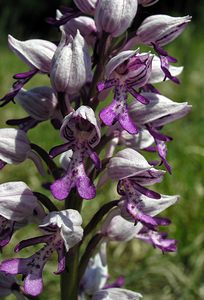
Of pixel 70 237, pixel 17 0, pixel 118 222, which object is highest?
pixel 70 237

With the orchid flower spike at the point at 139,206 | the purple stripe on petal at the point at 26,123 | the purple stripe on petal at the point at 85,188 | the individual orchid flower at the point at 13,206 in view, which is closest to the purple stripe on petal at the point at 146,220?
the orchid flower spike at the point at 139,206

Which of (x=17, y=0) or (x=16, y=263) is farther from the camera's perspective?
(x=17, y=0)

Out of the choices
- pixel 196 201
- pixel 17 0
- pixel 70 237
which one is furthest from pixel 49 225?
pixel 17 0

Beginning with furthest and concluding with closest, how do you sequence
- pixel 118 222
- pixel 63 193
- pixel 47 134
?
pixel 47 134
pixel 118 222
pixel 63 193

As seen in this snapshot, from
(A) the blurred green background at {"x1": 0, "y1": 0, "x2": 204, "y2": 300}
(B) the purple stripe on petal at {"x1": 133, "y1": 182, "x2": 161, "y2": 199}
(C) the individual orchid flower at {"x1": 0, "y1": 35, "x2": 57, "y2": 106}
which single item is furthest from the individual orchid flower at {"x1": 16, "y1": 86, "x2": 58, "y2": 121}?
(A) the blurred green background at {"x1": 0, "y1": 0, "x2": 204, "y2": 300}

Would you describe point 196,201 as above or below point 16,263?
below

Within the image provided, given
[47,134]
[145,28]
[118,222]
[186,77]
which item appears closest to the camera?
[145,28]

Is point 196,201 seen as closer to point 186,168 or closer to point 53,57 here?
point 186,168

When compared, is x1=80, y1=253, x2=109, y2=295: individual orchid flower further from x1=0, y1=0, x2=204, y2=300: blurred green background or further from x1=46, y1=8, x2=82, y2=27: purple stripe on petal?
x1=46, y1=8, x2=82, y2=27: purple stripe on petal
